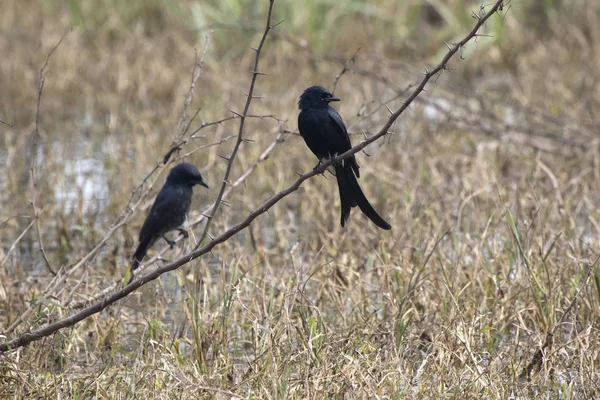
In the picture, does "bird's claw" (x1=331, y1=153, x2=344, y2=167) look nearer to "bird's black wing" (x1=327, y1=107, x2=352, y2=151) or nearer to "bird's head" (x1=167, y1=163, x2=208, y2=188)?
"bird's black wing" (x1=327, y1=107, x2=352, y2=151)

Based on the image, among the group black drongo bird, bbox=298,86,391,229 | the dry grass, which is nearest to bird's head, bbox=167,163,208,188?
the dry grass

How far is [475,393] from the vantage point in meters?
3.34

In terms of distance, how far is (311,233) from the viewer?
5.80m

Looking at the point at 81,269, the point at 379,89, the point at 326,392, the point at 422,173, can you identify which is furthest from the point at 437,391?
the point at 379,89

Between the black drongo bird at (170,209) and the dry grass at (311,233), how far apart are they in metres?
0.15

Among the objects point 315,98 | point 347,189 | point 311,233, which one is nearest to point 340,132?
point 315,98

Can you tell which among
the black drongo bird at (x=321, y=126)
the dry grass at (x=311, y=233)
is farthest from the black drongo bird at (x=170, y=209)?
the black drongo bird at (x=321, y=126)

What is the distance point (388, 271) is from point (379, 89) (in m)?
4.78

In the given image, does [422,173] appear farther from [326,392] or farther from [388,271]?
[326,392]

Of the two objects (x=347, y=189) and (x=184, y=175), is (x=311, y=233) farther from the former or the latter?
(x=347, y=189)

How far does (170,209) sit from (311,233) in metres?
0.98

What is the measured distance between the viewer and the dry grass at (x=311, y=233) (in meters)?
3.60

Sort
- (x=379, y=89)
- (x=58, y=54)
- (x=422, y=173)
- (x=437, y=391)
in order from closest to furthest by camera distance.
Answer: (x=437, y=391) → (x=422, y=173) → (x=379, y=89) → (x=58, y=54)

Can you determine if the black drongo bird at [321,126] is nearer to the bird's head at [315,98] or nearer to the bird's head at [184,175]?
the bird's head at [315,98]
